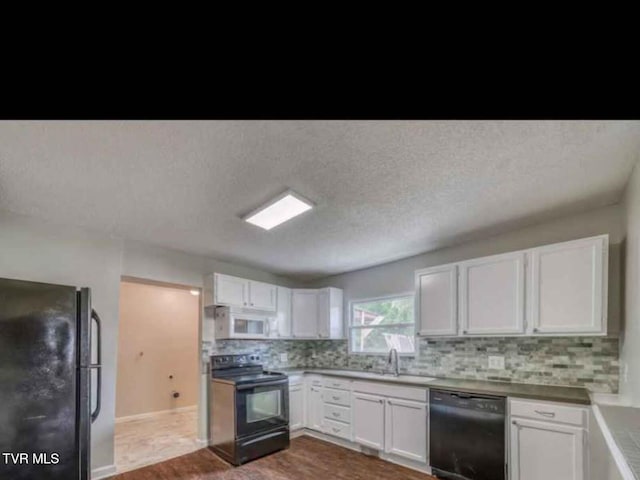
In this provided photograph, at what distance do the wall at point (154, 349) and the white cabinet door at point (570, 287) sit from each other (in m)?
4.81

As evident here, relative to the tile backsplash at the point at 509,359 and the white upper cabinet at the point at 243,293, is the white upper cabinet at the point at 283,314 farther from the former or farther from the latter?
the tile backsplash at the point at 509,359

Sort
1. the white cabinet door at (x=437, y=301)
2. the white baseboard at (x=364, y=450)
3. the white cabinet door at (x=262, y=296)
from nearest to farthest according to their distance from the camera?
the white baseboard at (x=364, y=450)
the white cabinet door at (x=437, y=301)
the white cabinet door at (x=262, y=296)

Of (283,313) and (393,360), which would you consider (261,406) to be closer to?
(283,313)

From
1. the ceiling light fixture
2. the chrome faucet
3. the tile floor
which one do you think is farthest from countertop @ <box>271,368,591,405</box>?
the tile floor

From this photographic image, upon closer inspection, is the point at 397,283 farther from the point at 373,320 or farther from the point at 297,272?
the point at 297,272

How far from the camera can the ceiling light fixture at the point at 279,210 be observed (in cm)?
251

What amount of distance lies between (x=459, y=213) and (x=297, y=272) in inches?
108

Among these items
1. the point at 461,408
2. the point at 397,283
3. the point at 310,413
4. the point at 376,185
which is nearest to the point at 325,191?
the point at 376,185

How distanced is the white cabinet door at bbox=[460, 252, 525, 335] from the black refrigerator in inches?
117

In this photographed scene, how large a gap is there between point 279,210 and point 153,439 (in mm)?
3420

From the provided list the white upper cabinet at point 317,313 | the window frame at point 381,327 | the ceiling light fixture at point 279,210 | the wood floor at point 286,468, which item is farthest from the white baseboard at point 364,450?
the ceiling light fixture at point 279,210

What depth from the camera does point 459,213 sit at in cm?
289

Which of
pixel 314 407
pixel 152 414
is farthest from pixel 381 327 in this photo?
pixel 152 414

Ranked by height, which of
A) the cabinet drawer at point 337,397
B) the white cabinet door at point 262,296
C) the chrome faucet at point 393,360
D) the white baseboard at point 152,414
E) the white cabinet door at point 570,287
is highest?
the white cabinet door at point 570,287
